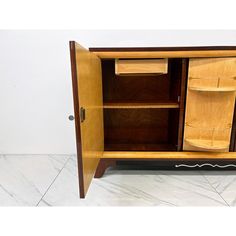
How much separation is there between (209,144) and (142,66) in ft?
1.55

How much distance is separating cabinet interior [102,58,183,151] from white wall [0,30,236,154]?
0.57 feet

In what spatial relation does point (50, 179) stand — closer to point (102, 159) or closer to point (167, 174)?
point (102, 159)

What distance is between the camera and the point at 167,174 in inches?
38.2

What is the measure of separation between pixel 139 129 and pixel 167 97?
25 cm

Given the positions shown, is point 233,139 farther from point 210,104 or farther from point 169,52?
point 169,52

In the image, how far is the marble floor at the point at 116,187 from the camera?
765 millimetres

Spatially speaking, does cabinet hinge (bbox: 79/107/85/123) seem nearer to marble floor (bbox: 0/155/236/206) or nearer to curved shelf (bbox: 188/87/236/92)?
marble floor (bbox: 0/155/236/206)

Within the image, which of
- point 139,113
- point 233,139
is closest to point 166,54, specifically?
point 139,113

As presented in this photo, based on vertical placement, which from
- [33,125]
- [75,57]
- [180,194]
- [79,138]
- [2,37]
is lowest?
[180,194]

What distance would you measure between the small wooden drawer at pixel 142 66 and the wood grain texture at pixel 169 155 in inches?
Result: 15.4

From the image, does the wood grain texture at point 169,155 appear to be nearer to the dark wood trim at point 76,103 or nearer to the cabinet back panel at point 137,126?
the cabinet back panel at point 137,126

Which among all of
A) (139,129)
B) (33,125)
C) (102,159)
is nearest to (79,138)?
(102,159)

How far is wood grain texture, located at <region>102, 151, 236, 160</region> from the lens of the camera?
2.90ft

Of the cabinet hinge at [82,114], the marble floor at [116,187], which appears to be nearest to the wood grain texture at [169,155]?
the marble floor at [116,187]
